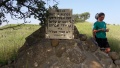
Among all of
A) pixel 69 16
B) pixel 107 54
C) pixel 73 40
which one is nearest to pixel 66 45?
pixel 73 40

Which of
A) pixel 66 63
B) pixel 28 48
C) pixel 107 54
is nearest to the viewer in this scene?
pixel 66 63

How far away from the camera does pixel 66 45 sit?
970 cm

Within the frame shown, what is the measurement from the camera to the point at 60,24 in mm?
9938

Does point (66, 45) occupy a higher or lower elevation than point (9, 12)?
lower

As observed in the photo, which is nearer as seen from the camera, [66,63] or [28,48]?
[66,63]

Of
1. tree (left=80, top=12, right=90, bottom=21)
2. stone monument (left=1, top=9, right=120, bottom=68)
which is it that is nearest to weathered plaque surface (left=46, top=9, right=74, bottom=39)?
stone monument (left=1, top=9, right=120, bottom=68)

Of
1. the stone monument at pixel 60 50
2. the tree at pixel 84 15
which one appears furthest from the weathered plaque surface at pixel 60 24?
the tree at pixel 84 15

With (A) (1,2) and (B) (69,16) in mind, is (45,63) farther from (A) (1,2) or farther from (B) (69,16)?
(A) (1,2)

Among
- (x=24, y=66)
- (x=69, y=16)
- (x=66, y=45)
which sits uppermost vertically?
(x=69, y=16)

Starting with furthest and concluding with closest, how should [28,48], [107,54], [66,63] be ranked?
[107,54] → [28,48] → [66,63]

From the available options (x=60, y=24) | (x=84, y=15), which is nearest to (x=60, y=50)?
(x=60, y=24)

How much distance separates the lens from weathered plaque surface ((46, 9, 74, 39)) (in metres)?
9.92

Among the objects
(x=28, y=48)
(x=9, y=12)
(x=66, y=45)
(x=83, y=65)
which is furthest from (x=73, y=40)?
(x=9, y=12)

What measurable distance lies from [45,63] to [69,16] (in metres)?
1.77
